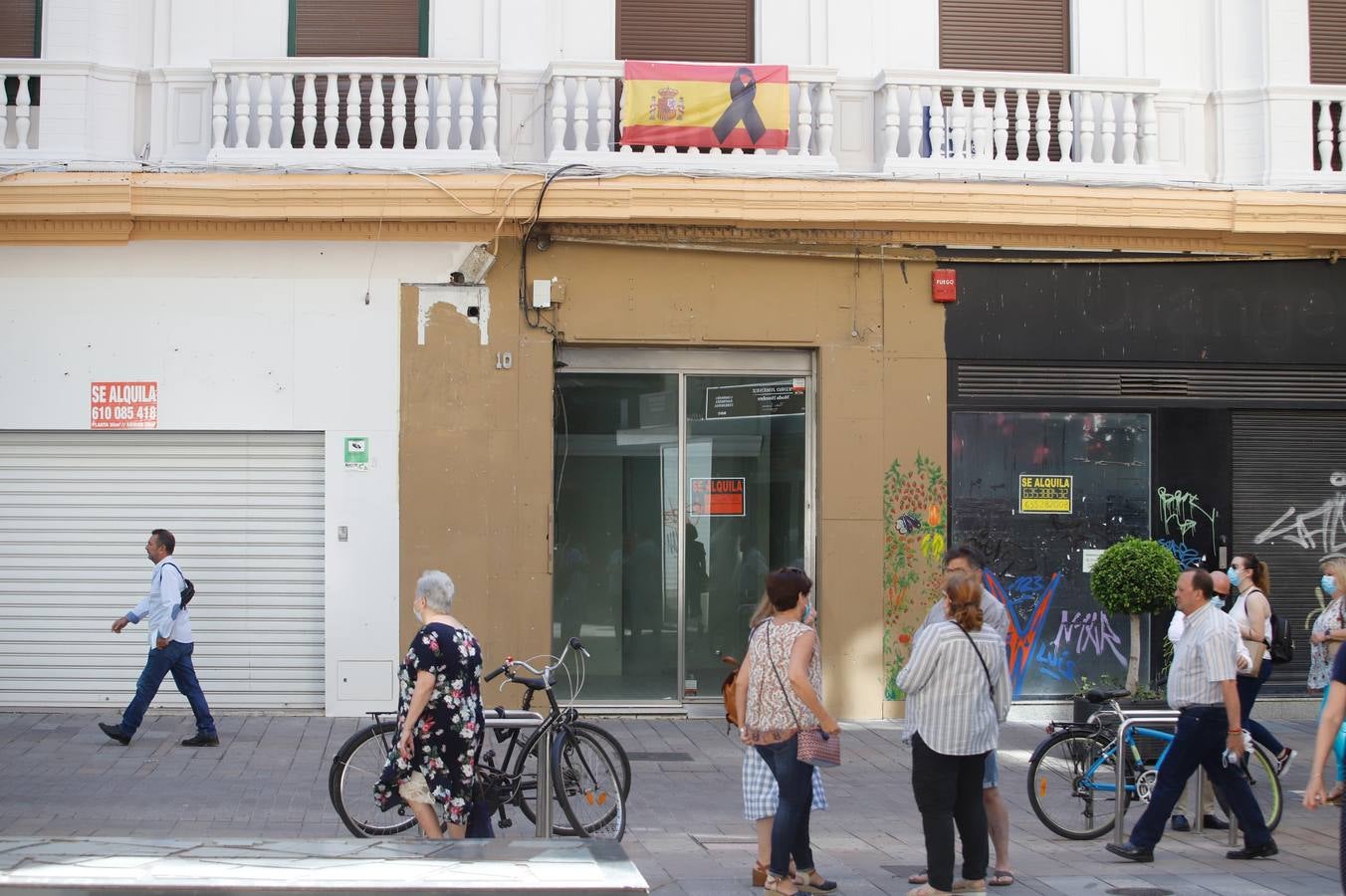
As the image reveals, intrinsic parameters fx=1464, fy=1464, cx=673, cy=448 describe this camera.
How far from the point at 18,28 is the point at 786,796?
1046cm

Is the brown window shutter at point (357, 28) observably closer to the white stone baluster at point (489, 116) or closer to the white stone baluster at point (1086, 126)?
the white stone baluster at point (489, 116)

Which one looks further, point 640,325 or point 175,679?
point 640,325

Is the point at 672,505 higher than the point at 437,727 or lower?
→ higher

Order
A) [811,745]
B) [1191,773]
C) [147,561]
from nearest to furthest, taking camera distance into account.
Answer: [811,745] < [1191,773] < [147,561]

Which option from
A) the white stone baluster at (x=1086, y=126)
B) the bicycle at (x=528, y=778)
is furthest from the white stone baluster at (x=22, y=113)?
the white stone baluster at (x=1086, y=126)

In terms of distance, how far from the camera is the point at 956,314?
1345 cm

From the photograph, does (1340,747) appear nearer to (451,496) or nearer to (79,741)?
(451,496)

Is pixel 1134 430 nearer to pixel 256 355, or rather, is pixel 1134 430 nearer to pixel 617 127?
pixel 617 127

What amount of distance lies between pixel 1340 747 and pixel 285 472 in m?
9.09

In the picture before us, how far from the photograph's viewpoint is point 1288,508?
13914 mm

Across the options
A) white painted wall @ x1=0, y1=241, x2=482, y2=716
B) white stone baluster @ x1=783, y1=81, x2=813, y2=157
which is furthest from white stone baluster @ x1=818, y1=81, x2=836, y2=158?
white painted wall @ x1=0, y1=241, x2=482, y2=716

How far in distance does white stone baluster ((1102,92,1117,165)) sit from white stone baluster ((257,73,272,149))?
753 cm

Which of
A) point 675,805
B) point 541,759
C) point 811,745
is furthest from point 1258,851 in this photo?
point 541,759

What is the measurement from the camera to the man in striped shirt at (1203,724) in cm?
782
